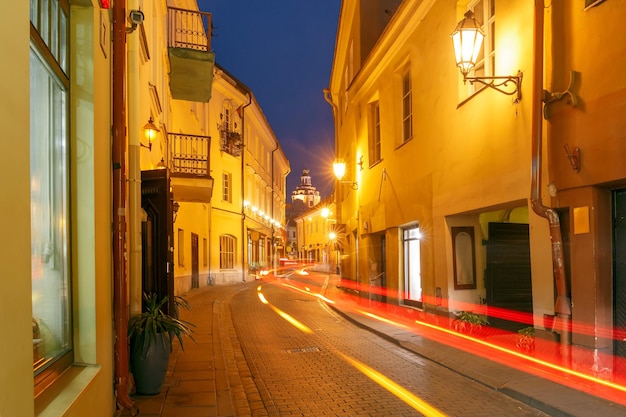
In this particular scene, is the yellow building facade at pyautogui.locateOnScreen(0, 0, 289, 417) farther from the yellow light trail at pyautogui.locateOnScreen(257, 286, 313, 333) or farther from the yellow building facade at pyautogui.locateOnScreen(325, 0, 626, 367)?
the yellow building facade at pyautogui.locateOnScreen(325, 0, 626, 367)

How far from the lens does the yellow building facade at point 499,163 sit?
625 cm

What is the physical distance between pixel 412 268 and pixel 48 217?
1057 cm

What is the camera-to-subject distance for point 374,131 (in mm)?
16781

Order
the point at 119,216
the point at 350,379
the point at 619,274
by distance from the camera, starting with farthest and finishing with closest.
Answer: the point at 350,379 < the point at 619,274 < the point at 119,216

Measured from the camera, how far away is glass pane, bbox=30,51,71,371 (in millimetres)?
3455

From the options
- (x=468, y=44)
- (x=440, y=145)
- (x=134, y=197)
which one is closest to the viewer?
(x=134, y=197)

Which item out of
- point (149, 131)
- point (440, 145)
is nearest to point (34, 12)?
point (149, 131)

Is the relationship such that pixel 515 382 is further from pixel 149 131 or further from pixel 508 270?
pixel 149 131

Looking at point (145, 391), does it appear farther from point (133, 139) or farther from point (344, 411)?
→ point (133, 139)

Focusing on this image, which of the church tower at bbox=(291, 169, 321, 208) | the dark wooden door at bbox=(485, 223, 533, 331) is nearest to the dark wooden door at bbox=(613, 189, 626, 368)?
the dark wooden door at bbox=(485, 223, 533, 331)

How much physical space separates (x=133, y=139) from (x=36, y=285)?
11.3 feet

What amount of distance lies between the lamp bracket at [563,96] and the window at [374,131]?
31.1 feet

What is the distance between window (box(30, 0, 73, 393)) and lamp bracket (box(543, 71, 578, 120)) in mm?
5753

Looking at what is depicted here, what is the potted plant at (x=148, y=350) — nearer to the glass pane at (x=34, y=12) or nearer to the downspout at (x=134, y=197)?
the downspout at (x=134, y=197)
